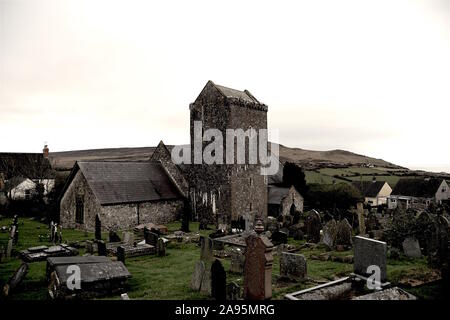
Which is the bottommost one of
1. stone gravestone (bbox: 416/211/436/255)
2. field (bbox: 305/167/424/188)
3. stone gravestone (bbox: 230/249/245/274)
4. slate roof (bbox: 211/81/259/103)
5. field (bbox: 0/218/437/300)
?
field (bbox: 0/218/437/300)

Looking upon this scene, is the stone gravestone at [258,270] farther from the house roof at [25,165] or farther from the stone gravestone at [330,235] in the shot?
the house roof at [25,165]

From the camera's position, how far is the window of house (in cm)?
2314

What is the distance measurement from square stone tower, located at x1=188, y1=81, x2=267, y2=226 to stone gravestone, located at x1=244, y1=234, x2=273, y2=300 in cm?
1505

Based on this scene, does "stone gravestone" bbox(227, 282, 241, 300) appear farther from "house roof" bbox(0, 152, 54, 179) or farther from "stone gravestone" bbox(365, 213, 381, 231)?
"house roof" bbox(0, 152, 54, 179)

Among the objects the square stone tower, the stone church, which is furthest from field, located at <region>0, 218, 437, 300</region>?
the square stone tower

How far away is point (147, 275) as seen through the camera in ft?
38.3

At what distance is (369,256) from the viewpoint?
969cm

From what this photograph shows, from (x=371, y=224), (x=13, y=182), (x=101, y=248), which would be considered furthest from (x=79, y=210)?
(x=371, y=224)

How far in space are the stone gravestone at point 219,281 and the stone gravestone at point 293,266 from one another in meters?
2.86

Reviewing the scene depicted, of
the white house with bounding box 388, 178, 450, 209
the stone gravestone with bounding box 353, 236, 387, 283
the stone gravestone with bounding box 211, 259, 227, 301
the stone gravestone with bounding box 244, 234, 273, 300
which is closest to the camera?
the stone gravestone with bounding box 244, 234, 273, 300

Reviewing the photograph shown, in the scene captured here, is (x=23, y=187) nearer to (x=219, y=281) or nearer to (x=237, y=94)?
(x=237, y=94)

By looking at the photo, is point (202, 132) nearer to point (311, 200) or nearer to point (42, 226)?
point (42, 226)

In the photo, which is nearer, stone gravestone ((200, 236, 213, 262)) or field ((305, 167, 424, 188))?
stone gravestone ((200, 236, 213, 262))

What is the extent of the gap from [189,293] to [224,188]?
1543 cm
